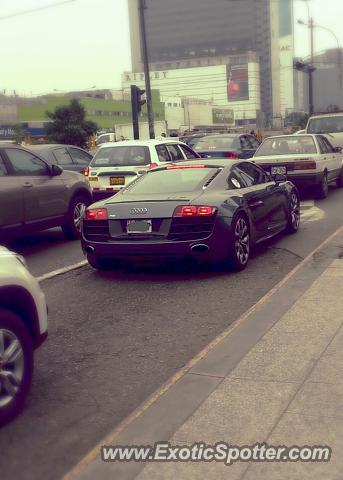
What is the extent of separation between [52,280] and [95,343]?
263 cm

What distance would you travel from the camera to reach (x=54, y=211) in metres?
10.7

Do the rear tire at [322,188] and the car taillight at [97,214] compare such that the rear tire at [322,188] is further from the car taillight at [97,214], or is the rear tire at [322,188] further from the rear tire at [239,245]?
the car taillight at [97,214]

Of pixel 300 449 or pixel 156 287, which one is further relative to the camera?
pixel 156 287

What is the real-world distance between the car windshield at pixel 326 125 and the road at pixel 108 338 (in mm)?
13942

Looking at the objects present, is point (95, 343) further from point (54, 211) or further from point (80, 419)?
point (54, 211)

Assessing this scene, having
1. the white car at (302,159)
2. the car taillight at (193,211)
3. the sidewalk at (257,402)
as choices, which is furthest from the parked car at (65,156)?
the sidewalk at (257,402)

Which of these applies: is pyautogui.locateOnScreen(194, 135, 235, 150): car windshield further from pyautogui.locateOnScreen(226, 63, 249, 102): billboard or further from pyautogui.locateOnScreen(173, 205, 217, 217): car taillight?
pyautogui.locateOnScreen(226, 63, 249, 102): billboard

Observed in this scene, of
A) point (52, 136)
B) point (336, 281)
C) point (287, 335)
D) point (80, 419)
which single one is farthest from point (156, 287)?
point (52, 136)

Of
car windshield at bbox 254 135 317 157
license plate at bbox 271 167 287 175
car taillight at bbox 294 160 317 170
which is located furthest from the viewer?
car windshield at bbox 254 135 317 157

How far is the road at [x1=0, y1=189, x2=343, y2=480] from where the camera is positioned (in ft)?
12.6

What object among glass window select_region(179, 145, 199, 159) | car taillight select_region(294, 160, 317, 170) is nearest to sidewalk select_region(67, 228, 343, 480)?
car taillight select_region(294, 160, 317, 170)

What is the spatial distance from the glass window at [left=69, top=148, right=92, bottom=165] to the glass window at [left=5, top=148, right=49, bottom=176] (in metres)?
6.25

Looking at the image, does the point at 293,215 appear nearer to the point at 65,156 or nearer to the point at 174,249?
the point at 174,249

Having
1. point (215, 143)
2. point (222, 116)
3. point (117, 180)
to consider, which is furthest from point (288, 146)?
point (222, 116)
